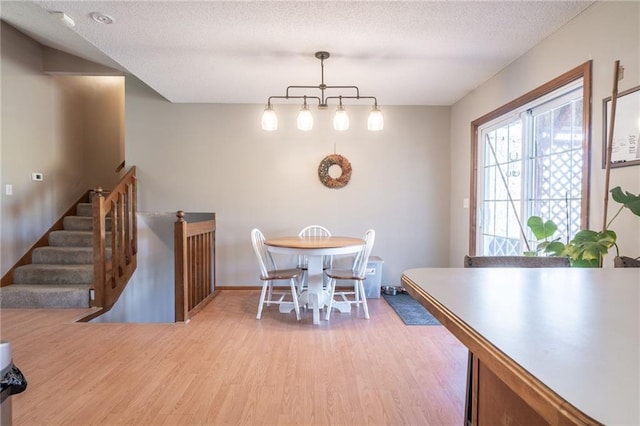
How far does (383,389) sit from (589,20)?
2.63 m

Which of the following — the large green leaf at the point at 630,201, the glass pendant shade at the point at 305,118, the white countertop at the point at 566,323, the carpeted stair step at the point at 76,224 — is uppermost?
the glass pendant shade at the point at 305,118

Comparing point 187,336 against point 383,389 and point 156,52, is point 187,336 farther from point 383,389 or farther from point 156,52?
point 156,52

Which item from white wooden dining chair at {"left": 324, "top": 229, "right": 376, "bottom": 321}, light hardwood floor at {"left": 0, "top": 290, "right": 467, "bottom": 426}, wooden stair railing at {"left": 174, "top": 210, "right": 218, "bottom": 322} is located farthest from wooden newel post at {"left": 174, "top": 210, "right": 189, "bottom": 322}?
white wooden dining chair at {"left": 324, "top": 229, "right": 376, "bottom": 321}

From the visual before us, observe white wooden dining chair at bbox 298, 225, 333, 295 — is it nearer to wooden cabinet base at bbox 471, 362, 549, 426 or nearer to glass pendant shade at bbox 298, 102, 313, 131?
glass pendant shade at bbox 298, 102, 313, 131

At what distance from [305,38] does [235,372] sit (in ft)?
7.97

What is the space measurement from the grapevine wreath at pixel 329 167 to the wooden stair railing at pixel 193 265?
1.52 metres

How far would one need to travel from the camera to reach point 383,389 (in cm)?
193

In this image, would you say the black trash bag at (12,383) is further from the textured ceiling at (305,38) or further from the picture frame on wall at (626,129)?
the picture frame on wall at (626,129)

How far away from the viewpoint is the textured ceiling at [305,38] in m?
2.10

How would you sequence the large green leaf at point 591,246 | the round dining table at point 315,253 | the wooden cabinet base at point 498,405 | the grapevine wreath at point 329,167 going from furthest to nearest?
the grapevine wreath at point 329,167 < the round dining table at point 315,253 < the large green leaf at point 591,246 < the wooden cabinet base at point 498,405

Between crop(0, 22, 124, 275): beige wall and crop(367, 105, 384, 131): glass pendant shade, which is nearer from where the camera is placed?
crop(367, 105, 384, 131): glass pendant shade

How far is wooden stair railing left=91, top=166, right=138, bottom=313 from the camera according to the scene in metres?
3.18

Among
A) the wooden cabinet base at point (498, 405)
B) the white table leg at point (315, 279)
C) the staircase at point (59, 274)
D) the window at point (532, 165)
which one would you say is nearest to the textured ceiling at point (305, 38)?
the window at point (532, 165)

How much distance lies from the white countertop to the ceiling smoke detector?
101 inches
